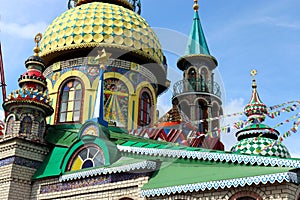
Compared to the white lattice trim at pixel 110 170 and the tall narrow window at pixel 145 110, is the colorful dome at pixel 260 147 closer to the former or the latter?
the white lattice trim at pixel 110 170

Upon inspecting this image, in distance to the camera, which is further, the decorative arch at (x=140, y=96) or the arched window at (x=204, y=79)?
the arched window at (x=204, y=79)

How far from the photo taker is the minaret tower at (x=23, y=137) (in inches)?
511

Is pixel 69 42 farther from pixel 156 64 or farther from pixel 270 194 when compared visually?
pixel 270 194

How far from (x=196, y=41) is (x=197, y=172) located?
682 inches

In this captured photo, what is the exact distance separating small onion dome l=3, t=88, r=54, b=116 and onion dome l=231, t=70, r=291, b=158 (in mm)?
6129

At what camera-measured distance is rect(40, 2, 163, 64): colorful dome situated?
17.8 meters

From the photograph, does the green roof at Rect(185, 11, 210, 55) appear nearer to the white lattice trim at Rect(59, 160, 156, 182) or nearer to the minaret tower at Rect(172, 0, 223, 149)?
the minaret tower at Rect(172, 0, 223, 149)

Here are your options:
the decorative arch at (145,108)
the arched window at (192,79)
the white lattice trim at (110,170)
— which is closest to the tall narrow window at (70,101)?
the decorative arch at (145,108)

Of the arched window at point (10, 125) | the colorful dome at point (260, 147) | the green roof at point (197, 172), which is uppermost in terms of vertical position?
the arched window at point (10, 125)

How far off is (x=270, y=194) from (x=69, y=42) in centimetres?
1133

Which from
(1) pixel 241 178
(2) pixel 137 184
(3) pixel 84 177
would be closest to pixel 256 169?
(1) pixel 241 178

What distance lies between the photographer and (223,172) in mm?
9797

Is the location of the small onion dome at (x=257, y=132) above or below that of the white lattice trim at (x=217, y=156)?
above

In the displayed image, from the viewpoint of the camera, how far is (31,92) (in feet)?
46.5
